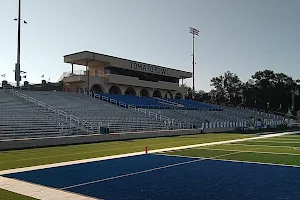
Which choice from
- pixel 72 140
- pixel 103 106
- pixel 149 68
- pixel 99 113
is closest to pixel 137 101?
pixel 103 106

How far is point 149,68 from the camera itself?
5634cm

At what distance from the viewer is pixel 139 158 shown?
574 inches

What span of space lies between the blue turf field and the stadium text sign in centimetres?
4048

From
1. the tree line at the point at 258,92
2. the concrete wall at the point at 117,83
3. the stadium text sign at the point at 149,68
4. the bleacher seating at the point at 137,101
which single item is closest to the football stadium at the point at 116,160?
the bleacher seating at the point at 137,101

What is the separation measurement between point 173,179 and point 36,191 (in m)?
3.67

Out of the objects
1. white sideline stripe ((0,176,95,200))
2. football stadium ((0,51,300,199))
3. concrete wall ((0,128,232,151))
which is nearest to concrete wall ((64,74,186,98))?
football stadium ((0,51,300,199))

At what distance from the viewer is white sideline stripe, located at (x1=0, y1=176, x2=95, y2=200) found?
25.3 feet

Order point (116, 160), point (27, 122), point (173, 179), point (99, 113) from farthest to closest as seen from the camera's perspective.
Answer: point (99, 113) < point (27, 122) < point (116, 160) < point (173, 179)

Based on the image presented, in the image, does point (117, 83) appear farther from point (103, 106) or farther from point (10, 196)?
point (10, 196)

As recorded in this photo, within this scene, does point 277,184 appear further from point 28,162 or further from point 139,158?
point 28,162

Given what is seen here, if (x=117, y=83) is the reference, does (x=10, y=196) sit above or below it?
below

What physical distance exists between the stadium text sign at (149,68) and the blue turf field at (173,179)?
40477mm

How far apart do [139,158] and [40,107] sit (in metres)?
17.5

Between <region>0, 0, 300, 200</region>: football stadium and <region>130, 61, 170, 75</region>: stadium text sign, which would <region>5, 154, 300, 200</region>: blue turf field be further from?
<region>130, 61, 170, 75</region>: stadium text sign
